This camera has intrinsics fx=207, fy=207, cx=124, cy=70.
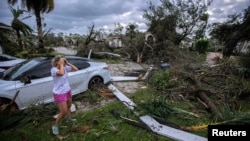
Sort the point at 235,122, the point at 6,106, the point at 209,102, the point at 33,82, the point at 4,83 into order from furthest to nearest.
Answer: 1. the point at 209,102
2. the point at 33,82
3. the point at 4,83
4. the point at 6,106
5. the point at 235,122

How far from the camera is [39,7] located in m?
20.7

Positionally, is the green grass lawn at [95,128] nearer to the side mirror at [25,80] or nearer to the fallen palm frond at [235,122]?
the fallen palm frond at [235,122]

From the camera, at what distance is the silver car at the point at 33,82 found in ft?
18.2

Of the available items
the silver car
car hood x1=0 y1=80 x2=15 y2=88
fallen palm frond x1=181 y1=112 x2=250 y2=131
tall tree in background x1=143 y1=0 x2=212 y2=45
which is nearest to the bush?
tall tree in background x1=143 y1=0 x2=212 y2=45

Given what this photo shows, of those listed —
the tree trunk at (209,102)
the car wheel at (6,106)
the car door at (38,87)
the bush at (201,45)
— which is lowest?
the tree trunk at (209,102)

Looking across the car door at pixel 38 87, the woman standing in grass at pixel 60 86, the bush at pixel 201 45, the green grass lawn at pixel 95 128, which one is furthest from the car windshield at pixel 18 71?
the bush at pixel 201 45

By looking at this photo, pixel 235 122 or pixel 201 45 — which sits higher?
pixel 201 45

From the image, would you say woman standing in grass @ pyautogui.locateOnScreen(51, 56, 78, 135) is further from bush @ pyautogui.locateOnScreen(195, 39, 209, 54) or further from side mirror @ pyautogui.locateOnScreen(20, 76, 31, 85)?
bush @ pyautogui.locateOnScreen(195, 39, 209, 54)

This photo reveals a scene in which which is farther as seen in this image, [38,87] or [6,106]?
[38,87]

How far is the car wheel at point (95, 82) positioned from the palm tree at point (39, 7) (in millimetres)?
15963

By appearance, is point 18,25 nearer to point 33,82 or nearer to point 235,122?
point 33,82

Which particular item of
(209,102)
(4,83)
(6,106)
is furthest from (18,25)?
(209,102)

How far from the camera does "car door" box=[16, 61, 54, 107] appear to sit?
578cm

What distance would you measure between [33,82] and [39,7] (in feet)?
56.7
